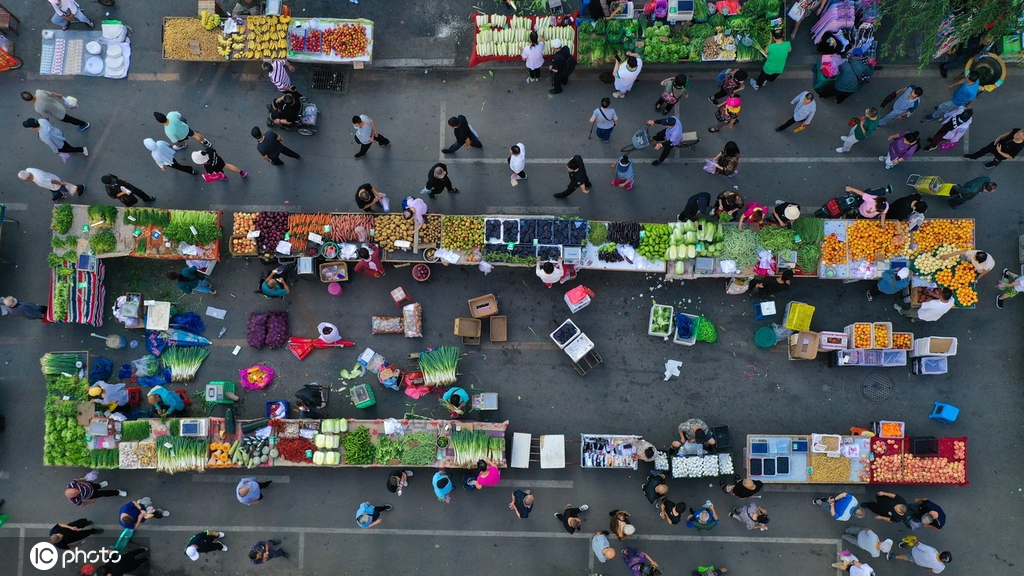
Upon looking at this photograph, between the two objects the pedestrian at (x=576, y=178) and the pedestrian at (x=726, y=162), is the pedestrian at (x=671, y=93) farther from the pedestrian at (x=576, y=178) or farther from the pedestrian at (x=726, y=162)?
the pedestrian at (x=576, y=178)

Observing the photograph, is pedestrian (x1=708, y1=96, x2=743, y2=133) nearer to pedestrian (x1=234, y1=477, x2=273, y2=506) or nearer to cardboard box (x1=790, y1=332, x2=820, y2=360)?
cardboard box (x1=790, y1=332, x2=820, y2=360)

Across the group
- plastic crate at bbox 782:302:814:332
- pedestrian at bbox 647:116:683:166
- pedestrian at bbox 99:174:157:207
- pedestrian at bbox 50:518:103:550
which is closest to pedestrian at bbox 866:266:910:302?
plastic crate at bbox 782:302:814:332

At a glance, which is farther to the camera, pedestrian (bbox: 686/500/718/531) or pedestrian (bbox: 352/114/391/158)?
pedestrian (bbox: 352/114/391/158)

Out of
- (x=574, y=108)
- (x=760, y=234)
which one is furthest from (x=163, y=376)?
(x=760, y=234)

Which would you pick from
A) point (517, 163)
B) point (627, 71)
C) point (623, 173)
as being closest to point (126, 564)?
point (517, 163)

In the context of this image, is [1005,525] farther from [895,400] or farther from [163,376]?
[163,376]

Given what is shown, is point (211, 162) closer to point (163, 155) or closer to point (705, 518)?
point (163, 155)
